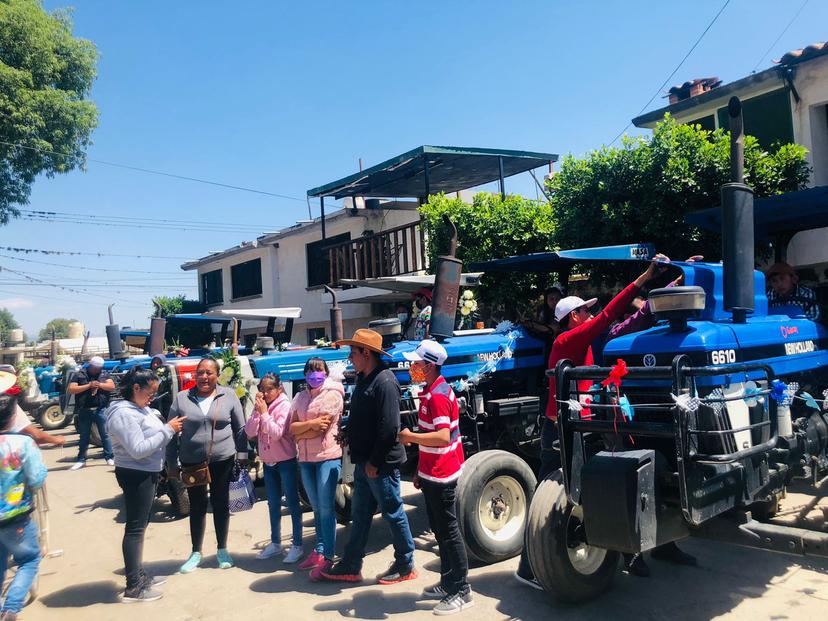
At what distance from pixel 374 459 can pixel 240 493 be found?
6.95 feet

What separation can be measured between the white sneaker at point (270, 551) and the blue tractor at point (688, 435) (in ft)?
8.63

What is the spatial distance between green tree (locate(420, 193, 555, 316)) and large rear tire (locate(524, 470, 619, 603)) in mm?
5586

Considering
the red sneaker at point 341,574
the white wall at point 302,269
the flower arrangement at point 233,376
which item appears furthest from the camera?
the white wall at point 302,269

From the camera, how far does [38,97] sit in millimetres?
18828

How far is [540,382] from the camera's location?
6.82 metres

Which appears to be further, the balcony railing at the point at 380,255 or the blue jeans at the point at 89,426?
the balcony railing at the point at 380,255

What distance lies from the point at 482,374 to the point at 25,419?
4120 mm

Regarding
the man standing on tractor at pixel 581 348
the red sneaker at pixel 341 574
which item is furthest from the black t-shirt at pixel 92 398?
the man standing on tractor at pixel 581 348

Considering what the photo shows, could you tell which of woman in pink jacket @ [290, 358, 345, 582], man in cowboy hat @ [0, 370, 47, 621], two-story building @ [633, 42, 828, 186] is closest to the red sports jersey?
woman in pink jacket @ [290, 358, 345, 582]

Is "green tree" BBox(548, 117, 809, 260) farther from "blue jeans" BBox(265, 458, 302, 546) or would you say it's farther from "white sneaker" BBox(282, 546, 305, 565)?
"white sneaker" BBox(282, 546, 305, 565)

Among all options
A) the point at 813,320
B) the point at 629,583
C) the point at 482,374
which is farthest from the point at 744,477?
the point at 482,374

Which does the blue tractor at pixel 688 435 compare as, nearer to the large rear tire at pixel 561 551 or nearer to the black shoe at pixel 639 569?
the large rear tire at pixel 561 551

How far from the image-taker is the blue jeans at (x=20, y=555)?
4.40 metres

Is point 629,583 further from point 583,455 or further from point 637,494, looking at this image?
point 637,494
